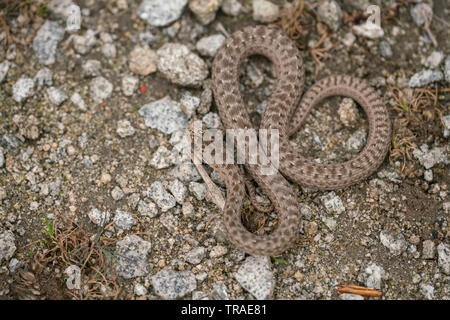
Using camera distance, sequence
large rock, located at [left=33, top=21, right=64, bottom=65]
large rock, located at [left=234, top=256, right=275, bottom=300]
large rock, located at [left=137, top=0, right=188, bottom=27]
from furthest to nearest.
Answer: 1. large rock, located at [left=137, top=0, right=188, bottom=27]
2. large rock, located at [left=33, top=21, right=64, bottom=65]
3. large rock, located at [left=234, top=256, right=275, bottom=300]

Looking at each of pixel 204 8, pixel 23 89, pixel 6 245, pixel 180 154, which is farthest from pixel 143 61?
pixel 6 245

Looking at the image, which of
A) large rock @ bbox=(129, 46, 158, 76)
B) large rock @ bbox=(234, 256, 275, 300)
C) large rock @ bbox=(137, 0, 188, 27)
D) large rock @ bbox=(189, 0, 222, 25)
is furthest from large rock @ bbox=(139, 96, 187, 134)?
large rock @ bbox=(234, 256, 275, 300)

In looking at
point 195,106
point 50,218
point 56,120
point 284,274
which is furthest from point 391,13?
point 50,218

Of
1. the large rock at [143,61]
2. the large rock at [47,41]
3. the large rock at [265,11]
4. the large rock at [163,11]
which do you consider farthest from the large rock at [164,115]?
the large rock at [265,11]

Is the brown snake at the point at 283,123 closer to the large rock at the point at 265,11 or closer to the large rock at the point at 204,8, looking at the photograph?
the large rock at the point at 265,11

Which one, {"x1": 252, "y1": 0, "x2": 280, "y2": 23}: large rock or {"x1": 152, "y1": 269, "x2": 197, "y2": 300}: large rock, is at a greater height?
{"x1": 252, "y1": 0, "x2": 280, "y2": 23}: large rock

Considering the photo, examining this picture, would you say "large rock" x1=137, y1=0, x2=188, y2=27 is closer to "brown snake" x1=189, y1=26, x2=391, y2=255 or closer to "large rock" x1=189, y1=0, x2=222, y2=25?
"large rock" x1=189, y1=0, x2=222, y2=25
